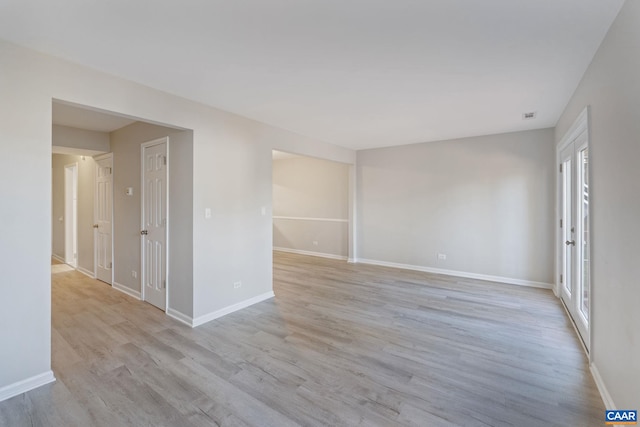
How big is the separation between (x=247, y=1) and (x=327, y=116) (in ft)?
7.27

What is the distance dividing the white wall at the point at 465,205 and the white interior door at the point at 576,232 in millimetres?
627

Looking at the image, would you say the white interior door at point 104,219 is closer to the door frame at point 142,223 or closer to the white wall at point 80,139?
the white wall at point 80,139

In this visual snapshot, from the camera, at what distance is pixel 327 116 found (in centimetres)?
380

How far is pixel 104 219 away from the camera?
4824mm

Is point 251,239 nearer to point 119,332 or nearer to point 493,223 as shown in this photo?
point 119,332

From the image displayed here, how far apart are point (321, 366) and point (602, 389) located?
2026 millimetres

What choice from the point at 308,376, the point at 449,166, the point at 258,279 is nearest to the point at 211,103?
the point at 258,279

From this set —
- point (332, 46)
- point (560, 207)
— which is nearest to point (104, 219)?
point (332, 46)

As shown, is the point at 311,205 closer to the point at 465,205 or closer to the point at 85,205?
the point at 465,205

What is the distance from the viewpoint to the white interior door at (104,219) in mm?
4664

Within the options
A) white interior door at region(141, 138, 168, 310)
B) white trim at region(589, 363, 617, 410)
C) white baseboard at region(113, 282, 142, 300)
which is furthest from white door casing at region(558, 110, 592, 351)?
white baseboard at region(113, 282, 142, 300)

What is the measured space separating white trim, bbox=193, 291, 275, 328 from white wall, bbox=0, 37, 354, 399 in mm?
29

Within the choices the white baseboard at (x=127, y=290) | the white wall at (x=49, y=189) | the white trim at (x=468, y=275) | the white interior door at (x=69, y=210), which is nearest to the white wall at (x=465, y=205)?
the white trim at (x=468, y=275)

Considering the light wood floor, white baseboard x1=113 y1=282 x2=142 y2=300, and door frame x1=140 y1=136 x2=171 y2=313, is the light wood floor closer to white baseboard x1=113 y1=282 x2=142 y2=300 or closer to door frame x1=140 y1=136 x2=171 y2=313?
white baseboard x1=113 y1=282 x2=142 y2=300
